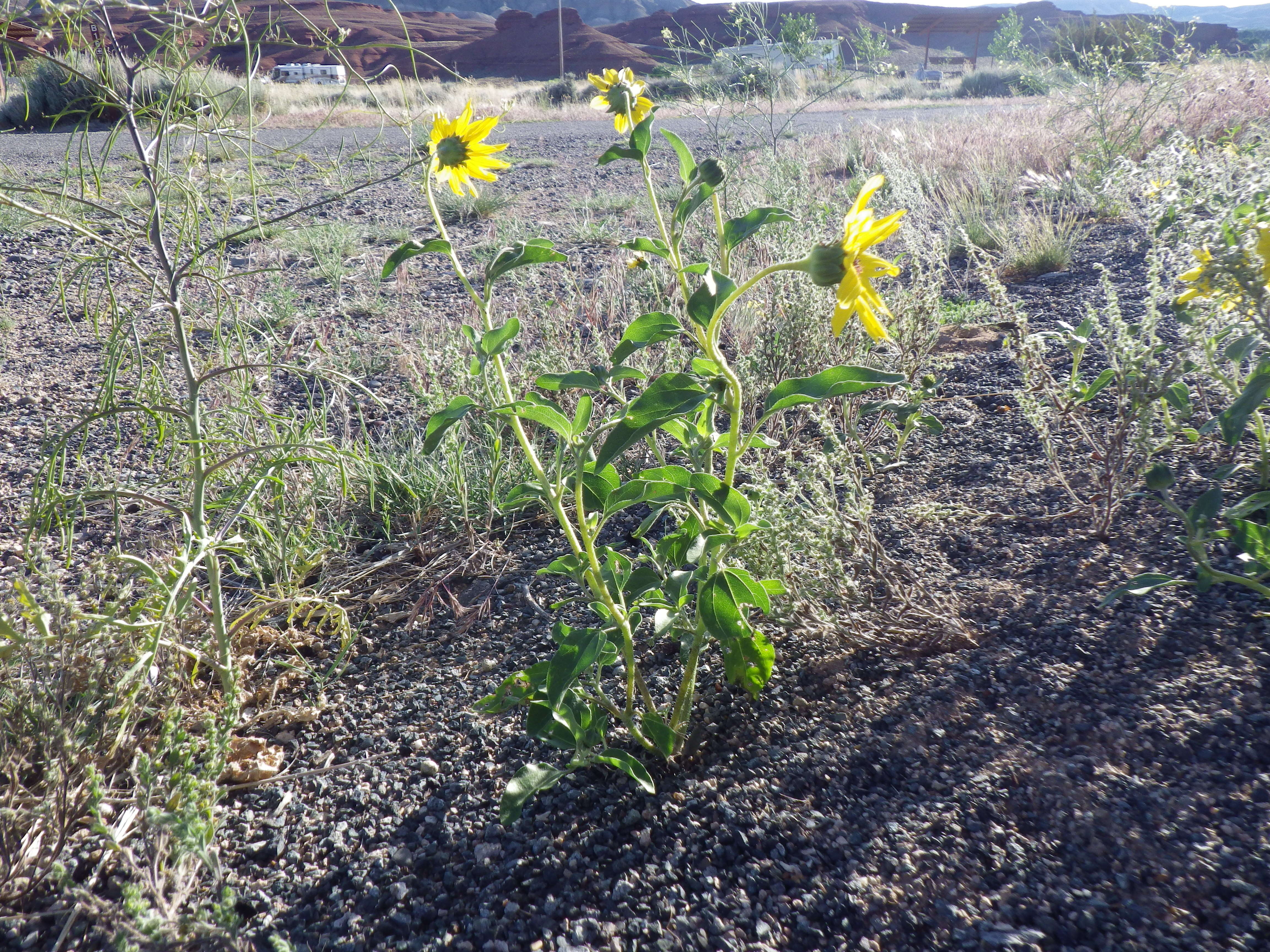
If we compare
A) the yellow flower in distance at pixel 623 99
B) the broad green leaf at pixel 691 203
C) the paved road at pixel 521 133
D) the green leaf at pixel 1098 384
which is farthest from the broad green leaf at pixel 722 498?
the paved road at pixel 521 133

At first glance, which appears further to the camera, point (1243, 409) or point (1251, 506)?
point (1251, 506)

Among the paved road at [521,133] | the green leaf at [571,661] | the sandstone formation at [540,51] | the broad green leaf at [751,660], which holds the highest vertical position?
the sandstone formation at [540,51]

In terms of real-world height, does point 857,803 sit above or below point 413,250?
below

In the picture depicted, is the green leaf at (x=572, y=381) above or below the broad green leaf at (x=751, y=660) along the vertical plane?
above

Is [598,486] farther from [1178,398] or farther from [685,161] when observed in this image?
[1178,398]

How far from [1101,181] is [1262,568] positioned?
458cm

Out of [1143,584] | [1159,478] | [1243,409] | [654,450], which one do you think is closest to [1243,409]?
[1243,409]

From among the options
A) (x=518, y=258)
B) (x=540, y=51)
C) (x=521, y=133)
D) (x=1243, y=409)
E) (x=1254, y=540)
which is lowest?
(x=1254, y=540)

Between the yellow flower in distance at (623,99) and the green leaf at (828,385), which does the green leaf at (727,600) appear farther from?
the yellow flower in distance at (623,99)

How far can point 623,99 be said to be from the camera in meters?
1.56

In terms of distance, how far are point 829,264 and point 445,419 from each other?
2.12 ft

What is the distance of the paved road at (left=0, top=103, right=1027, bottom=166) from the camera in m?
9.40

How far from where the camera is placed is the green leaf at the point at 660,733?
1.43m

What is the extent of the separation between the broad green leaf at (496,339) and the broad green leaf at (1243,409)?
4.37 ft
